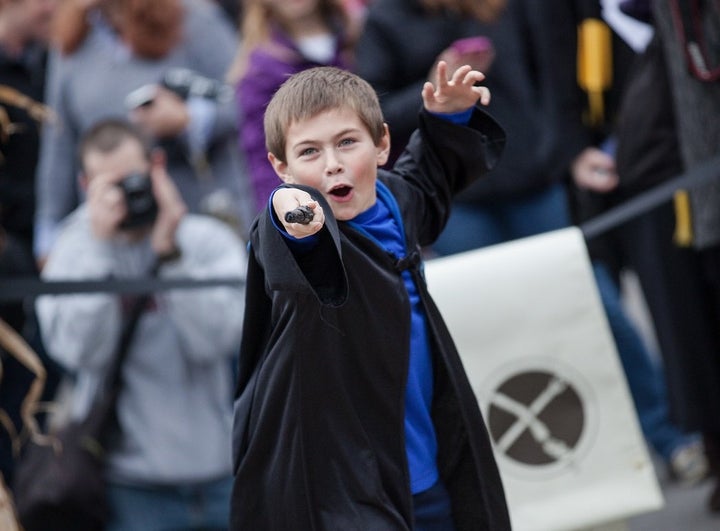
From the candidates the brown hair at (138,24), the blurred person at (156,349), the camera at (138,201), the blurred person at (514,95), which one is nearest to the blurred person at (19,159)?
the brown hair at (138,24)

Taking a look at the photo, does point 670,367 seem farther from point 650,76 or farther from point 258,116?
point 258,116

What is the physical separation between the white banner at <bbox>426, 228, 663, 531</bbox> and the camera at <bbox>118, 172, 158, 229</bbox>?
110 centimetres

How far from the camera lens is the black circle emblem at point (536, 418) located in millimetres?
3895

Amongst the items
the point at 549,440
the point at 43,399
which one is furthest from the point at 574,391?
the point at 43,399

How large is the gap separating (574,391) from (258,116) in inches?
60.6

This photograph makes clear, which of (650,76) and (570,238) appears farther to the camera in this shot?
(650,76)

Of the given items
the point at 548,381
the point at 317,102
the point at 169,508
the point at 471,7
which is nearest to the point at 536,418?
the point at 548,381

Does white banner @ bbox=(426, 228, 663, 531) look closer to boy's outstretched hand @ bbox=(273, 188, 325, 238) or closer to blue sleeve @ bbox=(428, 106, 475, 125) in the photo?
blue sleeve @ bbox=(428, 106, 475, 125)

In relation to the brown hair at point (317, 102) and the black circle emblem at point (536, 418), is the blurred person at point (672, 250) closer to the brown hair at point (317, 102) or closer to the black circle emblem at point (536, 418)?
the black circle emblem at point (536, 418)

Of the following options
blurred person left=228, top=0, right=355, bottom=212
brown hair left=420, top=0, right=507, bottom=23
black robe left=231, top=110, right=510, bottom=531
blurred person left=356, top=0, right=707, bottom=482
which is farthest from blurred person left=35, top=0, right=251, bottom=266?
black robe left=231, top=110, right=510, bottom=531

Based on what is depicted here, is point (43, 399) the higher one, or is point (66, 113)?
point (66, 113)

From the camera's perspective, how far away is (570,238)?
4012 mm

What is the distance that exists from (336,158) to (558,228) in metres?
2.19

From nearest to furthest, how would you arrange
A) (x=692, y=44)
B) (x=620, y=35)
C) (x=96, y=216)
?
(x=692, y=44)
(x=96, y=216)
(x=620, y=35)
